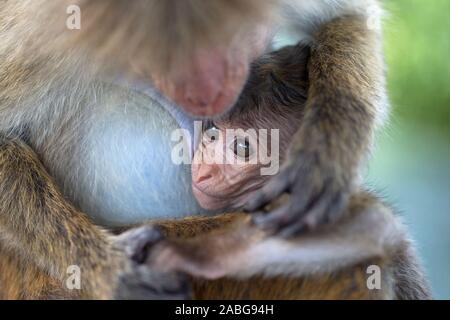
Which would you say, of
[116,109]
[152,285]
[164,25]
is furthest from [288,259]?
[116,109]

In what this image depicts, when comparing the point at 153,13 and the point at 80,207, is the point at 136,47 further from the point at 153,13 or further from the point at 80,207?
the point at 80,207

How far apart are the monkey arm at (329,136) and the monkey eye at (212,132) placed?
23cm

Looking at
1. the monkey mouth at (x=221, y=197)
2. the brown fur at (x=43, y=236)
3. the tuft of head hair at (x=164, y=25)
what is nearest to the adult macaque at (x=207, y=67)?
the tuft of head hair at (x=164, y=25)

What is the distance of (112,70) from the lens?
156 cm

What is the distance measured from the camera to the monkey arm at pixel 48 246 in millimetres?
1462

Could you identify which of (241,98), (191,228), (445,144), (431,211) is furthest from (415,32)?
(191,228)

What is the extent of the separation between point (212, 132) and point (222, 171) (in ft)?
0.32

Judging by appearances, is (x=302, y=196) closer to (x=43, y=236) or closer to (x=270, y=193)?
(x=270, y=193)

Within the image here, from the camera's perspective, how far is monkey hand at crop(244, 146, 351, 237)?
4.41ft

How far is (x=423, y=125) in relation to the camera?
3.72 metres

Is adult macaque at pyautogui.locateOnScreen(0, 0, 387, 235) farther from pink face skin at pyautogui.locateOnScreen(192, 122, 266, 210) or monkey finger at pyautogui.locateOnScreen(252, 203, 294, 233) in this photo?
pink face skin at pyautogui.locateOnScreen(192, 122, 266, 210)

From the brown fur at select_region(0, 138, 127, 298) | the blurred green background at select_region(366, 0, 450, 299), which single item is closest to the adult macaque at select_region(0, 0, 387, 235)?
the brown fur at select_region(0, 138, 127, 298)

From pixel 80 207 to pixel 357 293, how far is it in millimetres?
777

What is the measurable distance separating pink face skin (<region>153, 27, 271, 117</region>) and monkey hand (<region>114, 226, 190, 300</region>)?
28 centimetres
